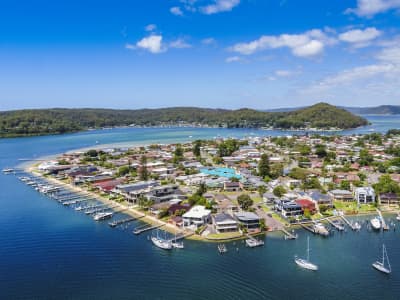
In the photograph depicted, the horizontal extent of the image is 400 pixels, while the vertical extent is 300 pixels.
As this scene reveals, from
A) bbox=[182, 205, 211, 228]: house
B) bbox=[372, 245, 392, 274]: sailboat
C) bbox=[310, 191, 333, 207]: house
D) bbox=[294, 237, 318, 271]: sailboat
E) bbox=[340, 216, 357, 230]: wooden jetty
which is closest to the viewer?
bbox=[372, 245, 392, 274]: sailboat

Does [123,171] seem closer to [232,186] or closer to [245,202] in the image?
[232,186]

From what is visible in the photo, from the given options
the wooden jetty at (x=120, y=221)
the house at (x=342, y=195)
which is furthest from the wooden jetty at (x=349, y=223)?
the wooden jetty at (x=120, y=221)

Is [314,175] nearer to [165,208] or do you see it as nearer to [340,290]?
[165,208]

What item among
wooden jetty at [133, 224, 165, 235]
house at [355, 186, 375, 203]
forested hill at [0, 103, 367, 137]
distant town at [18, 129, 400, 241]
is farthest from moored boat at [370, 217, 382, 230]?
forested hill at [0, 103, 367, 137]

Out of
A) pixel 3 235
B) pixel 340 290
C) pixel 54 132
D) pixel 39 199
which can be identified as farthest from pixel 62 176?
pixel 54 132

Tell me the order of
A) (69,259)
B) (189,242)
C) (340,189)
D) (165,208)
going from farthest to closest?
(340,189)
(165,208)
(189,242)
(69,259)

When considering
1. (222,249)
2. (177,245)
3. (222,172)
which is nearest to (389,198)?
(222,249)

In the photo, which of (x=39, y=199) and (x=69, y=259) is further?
(x=39, y=199)

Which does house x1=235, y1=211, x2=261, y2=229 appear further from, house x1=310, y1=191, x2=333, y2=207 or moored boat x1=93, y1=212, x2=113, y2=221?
moored boat x1=93, y1=212, x2=113, y2=221
